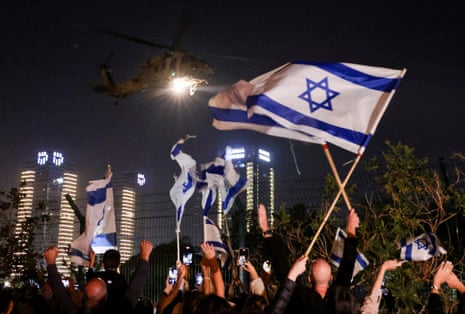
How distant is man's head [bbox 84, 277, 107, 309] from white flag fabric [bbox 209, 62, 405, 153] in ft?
7.45

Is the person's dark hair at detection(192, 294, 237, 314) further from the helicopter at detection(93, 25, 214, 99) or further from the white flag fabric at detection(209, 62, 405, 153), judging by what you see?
the helicopter at detection(93, 25, 214, 99)

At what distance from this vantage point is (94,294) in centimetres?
555

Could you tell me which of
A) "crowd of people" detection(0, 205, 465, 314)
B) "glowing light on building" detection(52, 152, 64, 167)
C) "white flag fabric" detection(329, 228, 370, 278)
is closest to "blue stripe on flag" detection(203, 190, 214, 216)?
"crowd of people" detection(0, 205, 465, 314)

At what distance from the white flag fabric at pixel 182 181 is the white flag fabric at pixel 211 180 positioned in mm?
252

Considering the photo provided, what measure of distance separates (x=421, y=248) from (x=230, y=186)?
3.56 metres

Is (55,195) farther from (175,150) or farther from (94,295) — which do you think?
(94,295)

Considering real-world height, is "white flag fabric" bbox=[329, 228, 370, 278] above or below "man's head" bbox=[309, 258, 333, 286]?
above

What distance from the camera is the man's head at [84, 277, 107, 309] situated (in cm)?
555

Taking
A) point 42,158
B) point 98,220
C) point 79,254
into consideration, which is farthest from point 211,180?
point 42,158

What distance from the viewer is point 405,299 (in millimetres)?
8375

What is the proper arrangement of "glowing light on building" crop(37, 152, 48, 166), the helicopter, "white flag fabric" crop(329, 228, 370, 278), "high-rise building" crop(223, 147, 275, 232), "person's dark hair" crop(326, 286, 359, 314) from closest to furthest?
"person's dark hair" crop(326, 286, 359, 314)
"white flag fabric" crop(329, 228, 370, 278)
"high-rise building" crop(223, 147, 275, 232)
"glowing light on building" crop(37, 152, 48, 166)
the helicopter

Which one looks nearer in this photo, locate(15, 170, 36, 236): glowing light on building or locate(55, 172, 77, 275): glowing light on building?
locate(15, 170, 36, 236): glowing light on building

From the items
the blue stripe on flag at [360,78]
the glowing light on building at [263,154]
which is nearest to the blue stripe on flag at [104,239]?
the glowing light on building at [263,154]

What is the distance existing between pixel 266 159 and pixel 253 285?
646 centimetres
